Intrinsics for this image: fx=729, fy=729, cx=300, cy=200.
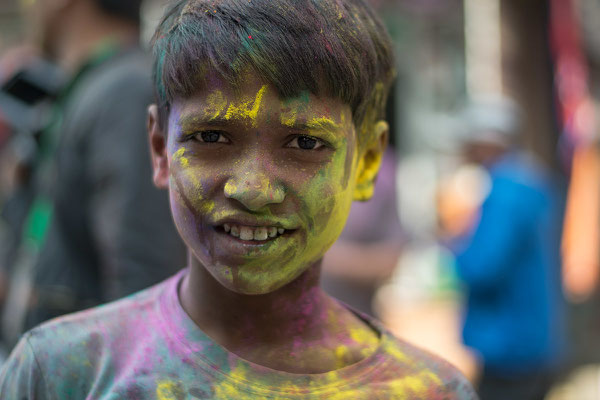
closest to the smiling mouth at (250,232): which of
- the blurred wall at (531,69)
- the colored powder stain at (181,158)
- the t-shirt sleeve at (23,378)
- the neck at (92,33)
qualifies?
the colored powder stain at (181,158)

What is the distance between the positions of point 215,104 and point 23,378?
690mm

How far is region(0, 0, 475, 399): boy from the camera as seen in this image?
1381mm

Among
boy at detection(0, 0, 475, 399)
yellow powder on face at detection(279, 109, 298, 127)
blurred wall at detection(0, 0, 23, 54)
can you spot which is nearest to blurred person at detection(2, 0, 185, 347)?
boy at detection(0, 0, 475, 399)

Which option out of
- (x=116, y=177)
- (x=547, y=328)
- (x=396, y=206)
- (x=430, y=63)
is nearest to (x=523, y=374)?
(x=547, y=328)

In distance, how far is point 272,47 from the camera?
1.36 metres

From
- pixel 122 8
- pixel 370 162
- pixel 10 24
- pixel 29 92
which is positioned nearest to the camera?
pixel 370 162

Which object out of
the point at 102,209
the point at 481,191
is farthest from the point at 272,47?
the point at 481,191

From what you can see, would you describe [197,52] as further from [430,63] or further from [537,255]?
[430,63]

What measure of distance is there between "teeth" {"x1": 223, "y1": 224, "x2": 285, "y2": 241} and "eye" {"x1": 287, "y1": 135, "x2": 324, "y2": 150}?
0.17m

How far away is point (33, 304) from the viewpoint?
267 centimetres

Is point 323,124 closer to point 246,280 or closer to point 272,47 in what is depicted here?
point 272,47

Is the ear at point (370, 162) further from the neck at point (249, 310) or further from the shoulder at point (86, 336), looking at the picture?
the shoulder at point (86, 336)

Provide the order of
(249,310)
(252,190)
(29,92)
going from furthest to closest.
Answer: (29,92) < (249,310) < (252,190)

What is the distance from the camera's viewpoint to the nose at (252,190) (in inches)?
53.0
